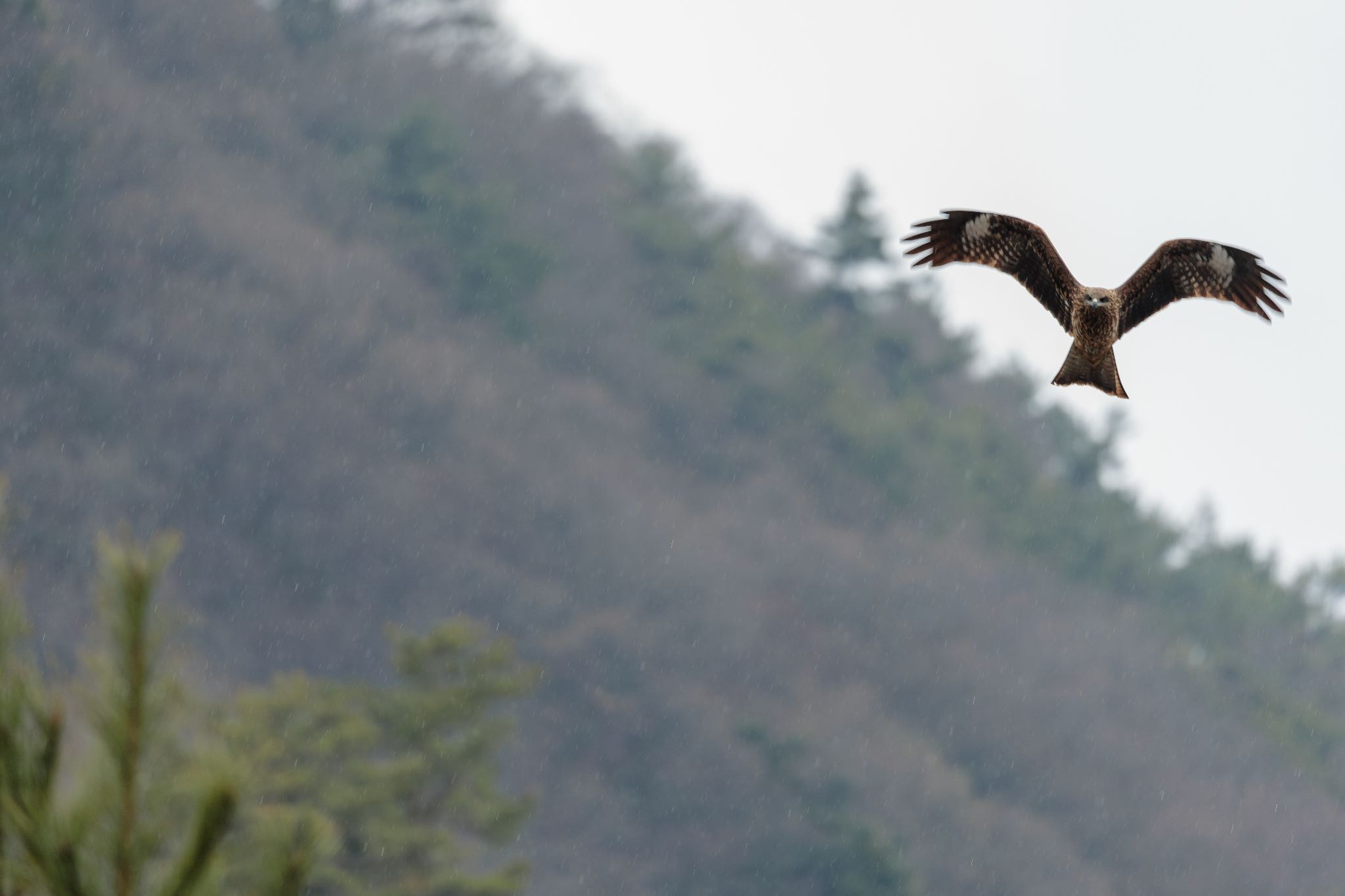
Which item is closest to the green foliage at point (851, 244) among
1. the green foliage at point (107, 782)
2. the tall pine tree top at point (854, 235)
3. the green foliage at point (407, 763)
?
the tall pine tree top at point (854, 235)

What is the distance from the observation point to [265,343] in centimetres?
4481

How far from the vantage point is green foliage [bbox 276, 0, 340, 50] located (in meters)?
55.4

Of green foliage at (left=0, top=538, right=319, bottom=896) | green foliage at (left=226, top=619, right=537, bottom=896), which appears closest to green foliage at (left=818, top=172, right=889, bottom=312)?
green foliage at (left=226, top=619, right=537, bottom=896)

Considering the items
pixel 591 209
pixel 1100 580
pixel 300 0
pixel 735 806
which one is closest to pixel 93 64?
pixel 300 0

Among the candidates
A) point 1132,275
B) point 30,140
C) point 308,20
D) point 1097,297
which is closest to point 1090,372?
point 1097,297

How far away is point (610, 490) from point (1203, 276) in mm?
41702

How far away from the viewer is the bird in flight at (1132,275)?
4.89 metres

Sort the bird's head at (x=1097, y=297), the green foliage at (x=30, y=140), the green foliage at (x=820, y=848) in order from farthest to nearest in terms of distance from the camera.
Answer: the green foliage at (x=30, y=140), the green foliage at (x=820, y=848), the bird's head at (x=1097, y=297)

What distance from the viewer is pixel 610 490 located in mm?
46719

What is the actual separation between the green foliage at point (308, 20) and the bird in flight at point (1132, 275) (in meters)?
53.3

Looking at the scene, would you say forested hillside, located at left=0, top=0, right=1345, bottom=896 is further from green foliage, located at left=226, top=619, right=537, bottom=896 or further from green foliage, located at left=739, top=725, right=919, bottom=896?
green foliage, located at left=226, top=619, right=537, bottom=896

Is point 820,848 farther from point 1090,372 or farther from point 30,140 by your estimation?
point 1090,372

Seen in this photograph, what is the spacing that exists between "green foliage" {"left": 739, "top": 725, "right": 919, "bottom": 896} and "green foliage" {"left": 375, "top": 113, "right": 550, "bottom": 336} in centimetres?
1811

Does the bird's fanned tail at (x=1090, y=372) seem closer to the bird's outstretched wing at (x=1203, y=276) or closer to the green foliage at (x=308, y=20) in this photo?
the bird's outstretched wing at (x=1203, y=276)
